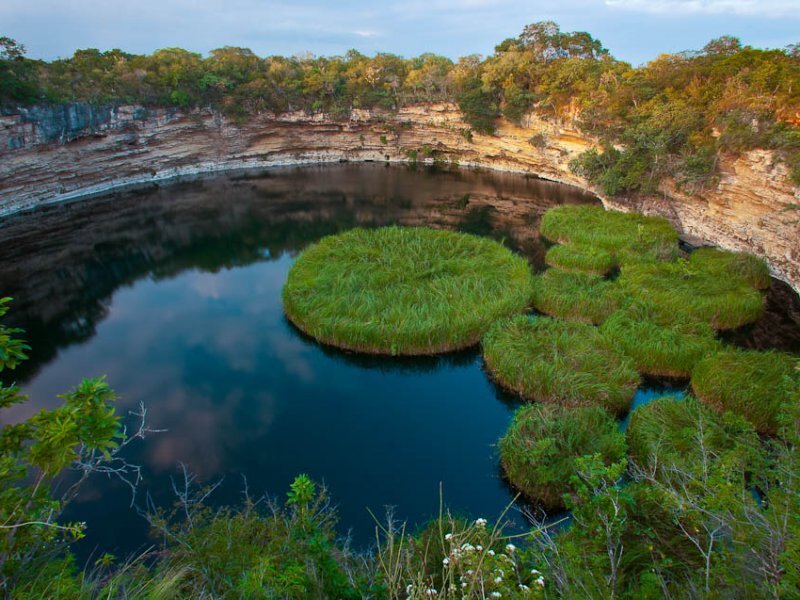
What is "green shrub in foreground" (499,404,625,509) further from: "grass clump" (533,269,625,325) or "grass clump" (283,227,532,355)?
"grass clump" (533,269,625,325)

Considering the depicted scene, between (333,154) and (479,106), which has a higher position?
(479,106)

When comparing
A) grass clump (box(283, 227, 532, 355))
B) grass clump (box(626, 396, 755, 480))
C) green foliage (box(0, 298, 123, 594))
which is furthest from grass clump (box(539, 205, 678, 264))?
green foliage (box(0, 298, 123, 594))

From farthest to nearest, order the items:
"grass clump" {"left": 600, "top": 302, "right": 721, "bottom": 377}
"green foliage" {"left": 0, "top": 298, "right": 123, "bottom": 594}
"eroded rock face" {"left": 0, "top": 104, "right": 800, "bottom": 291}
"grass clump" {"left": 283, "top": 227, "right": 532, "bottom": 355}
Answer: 1. "eroded rock face" {"left": 0, "top": 104, "right": 800, "bottom": 291}
2. "grass clump" {"left": 283, "top": 227, "right": 532, "bottom": 355}
3. "grass clump" {"left": 600, "top": 302, "right": 721, "bottom": 377}
4. "green foliage" {"left": 0, "top": 298, "right": 123, "bottom": 594}

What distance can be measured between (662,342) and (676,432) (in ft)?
13.9

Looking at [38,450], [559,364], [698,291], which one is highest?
[38,450]

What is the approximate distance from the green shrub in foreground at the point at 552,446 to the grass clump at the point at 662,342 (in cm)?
378

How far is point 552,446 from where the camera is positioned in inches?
381

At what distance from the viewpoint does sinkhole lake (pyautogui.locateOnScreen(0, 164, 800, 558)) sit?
11.1 m

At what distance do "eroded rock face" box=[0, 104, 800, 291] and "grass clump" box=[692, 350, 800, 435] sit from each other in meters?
9.27

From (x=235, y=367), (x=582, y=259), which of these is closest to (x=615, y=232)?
(x=582, y=259)

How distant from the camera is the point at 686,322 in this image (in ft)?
49.2

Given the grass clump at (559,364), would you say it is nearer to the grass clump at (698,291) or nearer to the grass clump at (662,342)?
the grass clump at (662,342)

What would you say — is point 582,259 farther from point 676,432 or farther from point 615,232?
point 676,432

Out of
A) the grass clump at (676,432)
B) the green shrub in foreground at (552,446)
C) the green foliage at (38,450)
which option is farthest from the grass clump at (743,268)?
the green foliage at (38,450)
